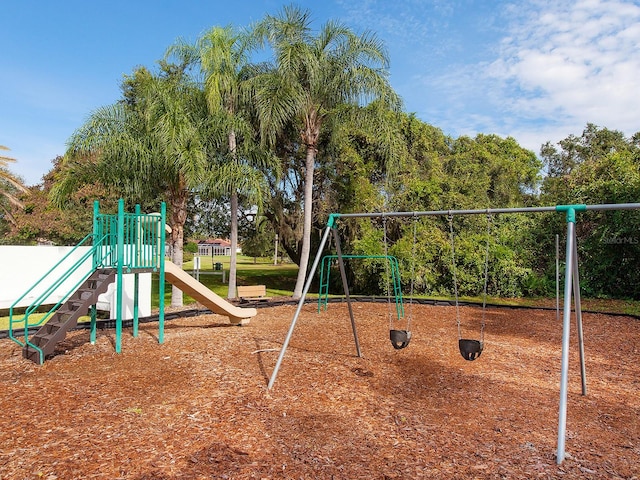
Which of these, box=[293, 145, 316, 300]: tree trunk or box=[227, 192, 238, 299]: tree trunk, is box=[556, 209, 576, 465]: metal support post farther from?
box=[227, 192, 238, 299]: tree trunk

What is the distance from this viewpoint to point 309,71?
11.4m

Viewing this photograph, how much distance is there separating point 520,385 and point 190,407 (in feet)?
12.4

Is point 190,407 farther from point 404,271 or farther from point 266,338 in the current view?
point 404,271

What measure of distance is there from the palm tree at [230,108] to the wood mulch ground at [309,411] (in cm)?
490

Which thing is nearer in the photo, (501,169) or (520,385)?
(520,385)

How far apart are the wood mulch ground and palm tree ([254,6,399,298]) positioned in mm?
6708

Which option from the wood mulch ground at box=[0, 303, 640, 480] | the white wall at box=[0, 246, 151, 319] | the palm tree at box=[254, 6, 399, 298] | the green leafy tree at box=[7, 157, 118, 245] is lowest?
the wood mulch ground at box=[0, 303, 640, 480]

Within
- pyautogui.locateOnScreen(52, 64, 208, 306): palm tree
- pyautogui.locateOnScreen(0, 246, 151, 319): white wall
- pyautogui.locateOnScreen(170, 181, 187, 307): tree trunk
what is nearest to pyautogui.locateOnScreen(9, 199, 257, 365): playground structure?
pyautogui.locateOnScreen(0, 246, 151, 319): white wall

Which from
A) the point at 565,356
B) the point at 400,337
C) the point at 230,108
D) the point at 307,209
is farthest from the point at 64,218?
the point at 565,356

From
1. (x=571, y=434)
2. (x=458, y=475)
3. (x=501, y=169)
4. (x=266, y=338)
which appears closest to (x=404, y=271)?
(x=266, y=338)

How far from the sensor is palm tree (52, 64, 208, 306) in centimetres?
1016

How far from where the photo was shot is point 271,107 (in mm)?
11273

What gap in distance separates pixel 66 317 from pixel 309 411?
3.83 m

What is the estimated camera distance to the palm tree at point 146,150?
33.3ft
